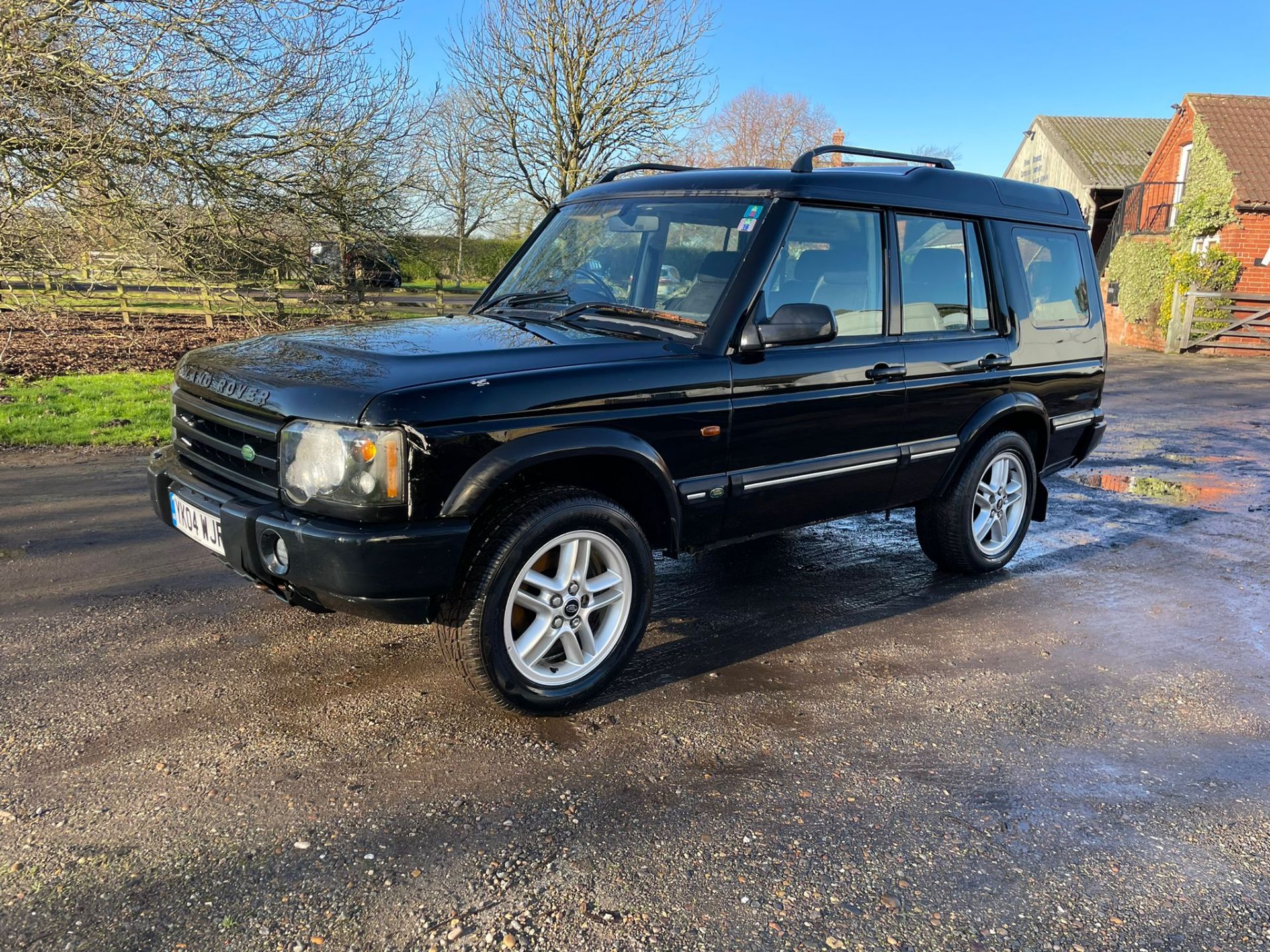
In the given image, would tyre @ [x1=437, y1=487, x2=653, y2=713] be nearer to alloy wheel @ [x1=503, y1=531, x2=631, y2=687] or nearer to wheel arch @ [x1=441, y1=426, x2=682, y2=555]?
alloy wheel @ [x1=503, y1=531, x2=631, y2=687]

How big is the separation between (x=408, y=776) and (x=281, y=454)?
1.16 metres

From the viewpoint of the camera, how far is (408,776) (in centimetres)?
296

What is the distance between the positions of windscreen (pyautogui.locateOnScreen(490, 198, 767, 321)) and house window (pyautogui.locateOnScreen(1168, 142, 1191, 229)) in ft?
86.8

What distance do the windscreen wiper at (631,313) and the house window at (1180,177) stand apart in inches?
1057

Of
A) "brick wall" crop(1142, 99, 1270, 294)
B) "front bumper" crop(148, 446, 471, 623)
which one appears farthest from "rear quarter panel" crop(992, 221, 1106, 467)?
"brick wall" crop(1142, 99, 1270, 294)

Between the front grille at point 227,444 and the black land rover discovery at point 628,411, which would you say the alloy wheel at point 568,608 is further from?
the front grille at point 227,444

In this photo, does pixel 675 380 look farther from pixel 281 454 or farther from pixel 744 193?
pixel 281 454

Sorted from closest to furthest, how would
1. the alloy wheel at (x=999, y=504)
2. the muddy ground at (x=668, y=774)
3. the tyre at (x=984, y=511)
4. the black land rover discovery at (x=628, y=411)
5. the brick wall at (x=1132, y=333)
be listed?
1. the muddy ground at (x=668, y=774)
2. the black land rover discovery at (x=628, y=411)
3. the tyre at (x=984, y=511)
4. the alloy wheel at (x=999, y=504)
5. the brick wall at (x=1132, y=333)

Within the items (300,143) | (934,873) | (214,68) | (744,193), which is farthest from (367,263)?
(934,873)

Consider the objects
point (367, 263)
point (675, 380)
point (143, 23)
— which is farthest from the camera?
point (367, 263)

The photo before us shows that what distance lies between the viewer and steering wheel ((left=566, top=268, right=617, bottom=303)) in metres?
4.11

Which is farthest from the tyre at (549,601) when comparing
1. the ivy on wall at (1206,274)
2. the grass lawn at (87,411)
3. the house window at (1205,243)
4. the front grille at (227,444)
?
the house window at (1205,243)

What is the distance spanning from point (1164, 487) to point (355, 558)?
7.36m

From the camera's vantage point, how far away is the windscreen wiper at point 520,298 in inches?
168
